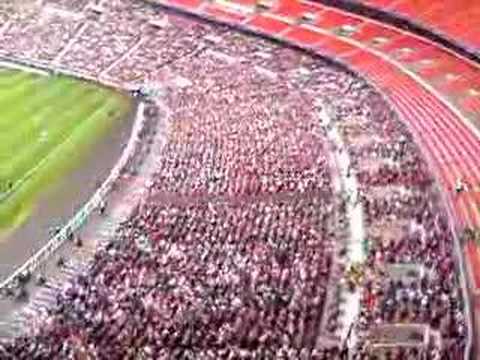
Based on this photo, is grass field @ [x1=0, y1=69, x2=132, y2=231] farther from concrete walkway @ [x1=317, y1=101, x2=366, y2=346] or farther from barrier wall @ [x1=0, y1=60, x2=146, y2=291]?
concrete walkway @ [x1=317, y1=101, x2=366, y2=346]

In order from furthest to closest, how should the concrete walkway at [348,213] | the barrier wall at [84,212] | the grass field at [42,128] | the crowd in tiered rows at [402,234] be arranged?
the grass field at [42,128]
the barrier wall at [84,212]
the concrete walkway at [348,213]
the crowd in tiered rows at [402,234]

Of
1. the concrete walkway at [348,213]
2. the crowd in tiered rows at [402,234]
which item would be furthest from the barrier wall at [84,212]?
the crowd in tiered rows at [402,234]

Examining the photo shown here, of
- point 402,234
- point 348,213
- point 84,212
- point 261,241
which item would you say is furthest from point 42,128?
point 402,234

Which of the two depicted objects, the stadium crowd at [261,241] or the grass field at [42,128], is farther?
the grass field at [42,128]

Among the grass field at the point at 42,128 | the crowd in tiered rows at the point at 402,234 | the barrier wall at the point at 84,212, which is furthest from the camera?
the grass field at the point at 42,128

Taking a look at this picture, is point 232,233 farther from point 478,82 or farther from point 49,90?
point 49,90

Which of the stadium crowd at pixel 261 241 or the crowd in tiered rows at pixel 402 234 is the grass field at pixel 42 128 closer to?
the stadium crowd at pixel 261 241

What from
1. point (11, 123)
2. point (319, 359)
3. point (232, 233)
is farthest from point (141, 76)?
point (319, 359)
